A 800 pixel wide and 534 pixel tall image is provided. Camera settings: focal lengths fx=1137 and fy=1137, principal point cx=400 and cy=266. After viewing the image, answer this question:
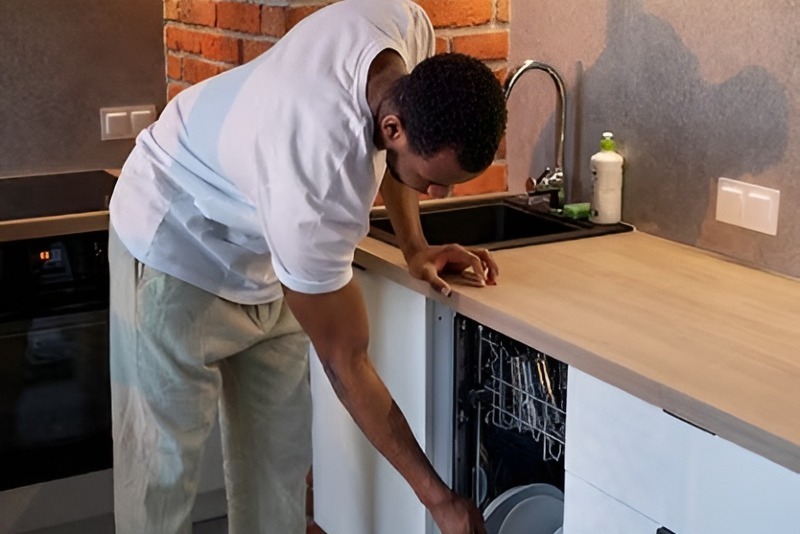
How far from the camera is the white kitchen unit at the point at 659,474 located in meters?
1.29

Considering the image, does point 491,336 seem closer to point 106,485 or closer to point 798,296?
point 798,296

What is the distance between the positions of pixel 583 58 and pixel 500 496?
3.01 feet

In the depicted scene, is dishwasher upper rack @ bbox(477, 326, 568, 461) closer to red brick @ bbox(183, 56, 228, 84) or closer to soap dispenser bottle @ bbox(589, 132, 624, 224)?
soap dispenser bottle @ bbox(589, 132, 624, 224)

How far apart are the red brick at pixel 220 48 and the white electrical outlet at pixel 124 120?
0.31 meters

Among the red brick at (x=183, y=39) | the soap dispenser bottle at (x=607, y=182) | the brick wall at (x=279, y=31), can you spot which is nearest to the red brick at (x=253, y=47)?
the brick wall at (x=279, y=31)

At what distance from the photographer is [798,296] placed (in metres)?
1.81

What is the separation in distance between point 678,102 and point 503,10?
1.87 ft

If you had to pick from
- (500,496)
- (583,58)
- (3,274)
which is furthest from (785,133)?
(3,274)

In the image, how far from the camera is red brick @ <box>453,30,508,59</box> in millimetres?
2471

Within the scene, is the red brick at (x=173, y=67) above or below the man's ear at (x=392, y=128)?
above

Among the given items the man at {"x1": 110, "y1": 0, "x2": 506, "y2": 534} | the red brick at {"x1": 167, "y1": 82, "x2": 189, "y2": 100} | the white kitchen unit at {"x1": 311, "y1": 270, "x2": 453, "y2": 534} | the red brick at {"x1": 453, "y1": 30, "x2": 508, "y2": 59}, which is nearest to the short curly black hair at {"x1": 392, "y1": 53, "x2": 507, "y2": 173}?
the man at {"x1": 110, "y1": 0, "x2": 506, "y2": 534}

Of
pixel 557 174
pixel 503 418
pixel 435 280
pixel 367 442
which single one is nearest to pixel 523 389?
pixel 503 418

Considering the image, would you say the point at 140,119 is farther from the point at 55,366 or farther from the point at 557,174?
the point at 557,174

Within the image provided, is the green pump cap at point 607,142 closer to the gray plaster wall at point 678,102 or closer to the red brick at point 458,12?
the gray plaster wall at point 678,102
